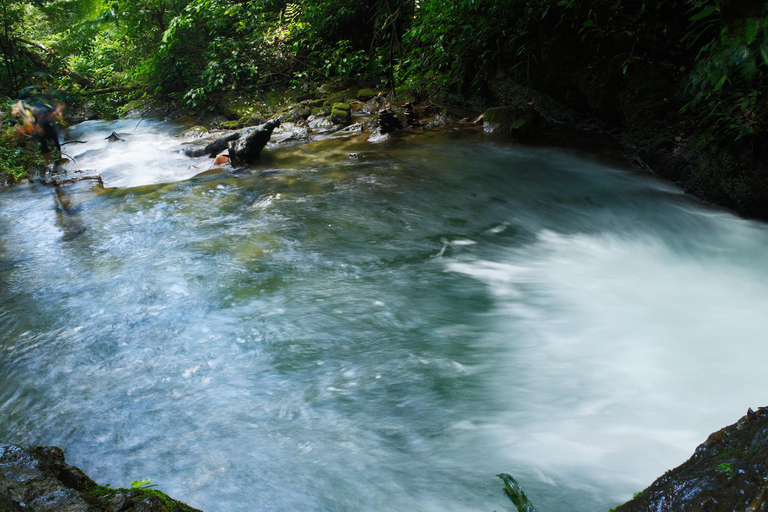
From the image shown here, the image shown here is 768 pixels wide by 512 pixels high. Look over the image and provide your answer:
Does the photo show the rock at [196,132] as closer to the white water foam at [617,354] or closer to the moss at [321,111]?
the moss at [321,111]

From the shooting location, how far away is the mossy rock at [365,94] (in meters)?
12.0

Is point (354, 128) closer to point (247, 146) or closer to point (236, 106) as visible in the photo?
point (247, 146)

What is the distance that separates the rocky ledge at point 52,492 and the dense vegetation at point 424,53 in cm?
527

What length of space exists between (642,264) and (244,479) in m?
4.13

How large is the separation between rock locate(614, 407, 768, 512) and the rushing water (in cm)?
69

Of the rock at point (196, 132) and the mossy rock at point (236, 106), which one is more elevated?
the mossy rock at point (236, 106)

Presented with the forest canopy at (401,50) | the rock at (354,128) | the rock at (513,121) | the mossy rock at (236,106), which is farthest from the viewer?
the mossy rock at (236,106)

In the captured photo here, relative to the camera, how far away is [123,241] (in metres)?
5.42

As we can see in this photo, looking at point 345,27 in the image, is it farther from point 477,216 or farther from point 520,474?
point 520,474

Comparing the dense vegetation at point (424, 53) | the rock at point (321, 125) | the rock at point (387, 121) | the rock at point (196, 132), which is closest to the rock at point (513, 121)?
the dense vegetation at point (424, 53)

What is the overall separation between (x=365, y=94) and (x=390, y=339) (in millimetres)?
9973

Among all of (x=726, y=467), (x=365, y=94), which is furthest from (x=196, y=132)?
(x=726, y=467)

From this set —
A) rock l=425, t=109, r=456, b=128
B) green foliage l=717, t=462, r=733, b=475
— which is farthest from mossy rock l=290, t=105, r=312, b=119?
green foliage l=717, t=462, r=733, b=475

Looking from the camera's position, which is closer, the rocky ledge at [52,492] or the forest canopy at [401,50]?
the rocky ledge at [52,492]
